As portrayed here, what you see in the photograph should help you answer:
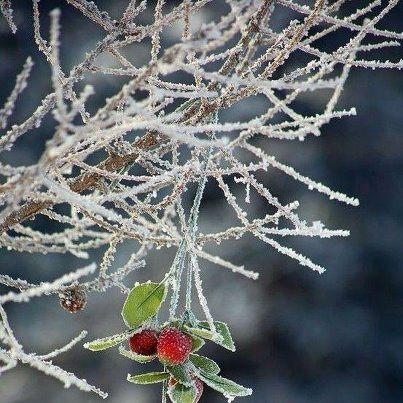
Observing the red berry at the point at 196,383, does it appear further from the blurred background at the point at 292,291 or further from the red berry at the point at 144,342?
the blurred background at the point at 292,291

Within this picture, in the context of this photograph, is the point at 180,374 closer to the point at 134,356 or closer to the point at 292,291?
the point at 134,356

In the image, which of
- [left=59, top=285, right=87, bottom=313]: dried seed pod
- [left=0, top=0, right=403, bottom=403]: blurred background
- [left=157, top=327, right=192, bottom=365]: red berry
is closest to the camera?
[left=157, top=327, right=192, bottom=365]: red berry

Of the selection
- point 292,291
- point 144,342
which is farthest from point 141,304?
point 292,291

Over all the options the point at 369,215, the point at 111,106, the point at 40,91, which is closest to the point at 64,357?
the point at 40,91

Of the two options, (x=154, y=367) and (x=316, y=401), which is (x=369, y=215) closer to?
(x=316, y=401)

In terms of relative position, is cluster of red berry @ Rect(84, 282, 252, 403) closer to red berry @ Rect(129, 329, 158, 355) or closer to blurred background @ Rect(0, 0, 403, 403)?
red berry @ Rect(129, 329, 158, 355)

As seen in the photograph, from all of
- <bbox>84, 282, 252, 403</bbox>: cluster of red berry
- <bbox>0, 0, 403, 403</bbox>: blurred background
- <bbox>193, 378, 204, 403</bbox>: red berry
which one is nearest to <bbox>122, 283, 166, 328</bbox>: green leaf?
<bbox>84, 282, 252, 403</bbox>: cluster of red berry
